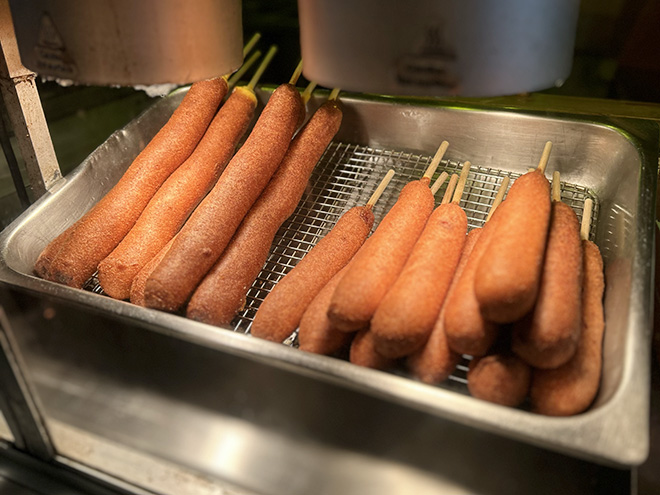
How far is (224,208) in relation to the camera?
1.90 m

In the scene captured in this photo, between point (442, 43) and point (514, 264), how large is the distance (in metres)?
0.61

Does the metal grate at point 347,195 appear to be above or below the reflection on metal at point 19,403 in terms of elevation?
above

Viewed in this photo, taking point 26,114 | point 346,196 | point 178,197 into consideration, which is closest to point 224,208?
point 178,197

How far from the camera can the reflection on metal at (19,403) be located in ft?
4.50

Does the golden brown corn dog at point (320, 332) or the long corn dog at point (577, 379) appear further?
the golden brown corn dog at point (320, 332)

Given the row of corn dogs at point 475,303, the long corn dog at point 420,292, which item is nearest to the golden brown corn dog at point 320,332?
the row of corn dogs at point 475,303

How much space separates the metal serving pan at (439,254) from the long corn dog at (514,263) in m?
0.25

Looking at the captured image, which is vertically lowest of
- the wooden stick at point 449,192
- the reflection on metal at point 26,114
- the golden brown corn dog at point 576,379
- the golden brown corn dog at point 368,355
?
the golden brown corn dog at point 368,355

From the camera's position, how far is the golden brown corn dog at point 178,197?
6.04ft

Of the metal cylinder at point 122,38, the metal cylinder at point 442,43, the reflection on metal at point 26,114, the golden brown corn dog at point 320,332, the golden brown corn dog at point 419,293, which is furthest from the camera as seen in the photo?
the reflection on metal at point 26,114

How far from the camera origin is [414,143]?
2.54 metres

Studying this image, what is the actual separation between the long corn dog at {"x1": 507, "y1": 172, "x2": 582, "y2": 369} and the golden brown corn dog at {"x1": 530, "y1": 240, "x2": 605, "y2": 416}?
52 mm

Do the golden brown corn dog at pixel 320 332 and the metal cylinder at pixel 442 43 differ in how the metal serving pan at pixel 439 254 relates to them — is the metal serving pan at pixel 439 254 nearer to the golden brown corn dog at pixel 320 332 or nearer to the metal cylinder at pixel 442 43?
the golden brown corn dog at pixel 320 332

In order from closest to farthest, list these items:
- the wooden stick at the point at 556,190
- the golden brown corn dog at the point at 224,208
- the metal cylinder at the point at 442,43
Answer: the metal cylinder at the point at 442,43, the golden brown corn dog at the point at 224,208, the wooden stick at the point at 556,190
